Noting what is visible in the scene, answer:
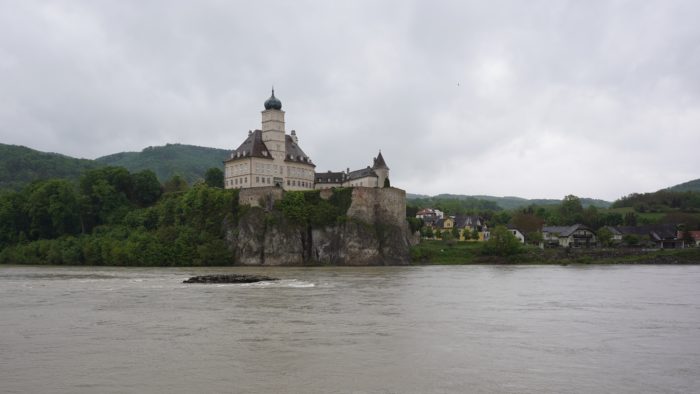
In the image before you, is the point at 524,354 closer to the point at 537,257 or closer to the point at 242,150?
the point at 537,257

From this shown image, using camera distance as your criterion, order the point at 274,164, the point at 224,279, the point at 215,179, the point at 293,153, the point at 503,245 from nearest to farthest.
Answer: the point at 224,279 < the point at 503,245 < the point at 274,164 < the point at 293,153 < the point at 215,179

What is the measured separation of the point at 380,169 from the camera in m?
77.2

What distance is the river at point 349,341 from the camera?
563 inches

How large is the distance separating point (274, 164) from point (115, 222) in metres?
22.0

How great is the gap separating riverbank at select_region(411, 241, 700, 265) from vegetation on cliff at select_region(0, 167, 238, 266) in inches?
974

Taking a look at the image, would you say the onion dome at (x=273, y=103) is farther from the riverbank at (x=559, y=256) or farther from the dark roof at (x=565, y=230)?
the dark roof at (x=565, y=230)

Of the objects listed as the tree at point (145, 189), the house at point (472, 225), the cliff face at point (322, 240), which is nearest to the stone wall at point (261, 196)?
the cliff face at point (322, 240)

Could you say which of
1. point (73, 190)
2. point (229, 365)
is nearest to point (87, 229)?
point (73, 190)

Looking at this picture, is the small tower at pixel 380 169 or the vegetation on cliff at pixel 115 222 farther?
the small tower at pixel 380 169

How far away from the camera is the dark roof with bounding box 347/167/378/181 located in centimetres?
7650

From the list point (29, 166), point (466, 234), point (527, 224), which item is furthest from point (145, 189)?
point (527, 224)

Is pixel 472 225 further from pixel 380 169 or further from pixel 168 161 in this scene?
pixel 168 161

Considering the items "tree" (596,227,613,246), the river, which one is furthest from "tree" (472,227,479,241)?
the river

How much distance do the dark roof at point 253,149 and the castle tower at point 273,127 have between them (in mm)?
698
